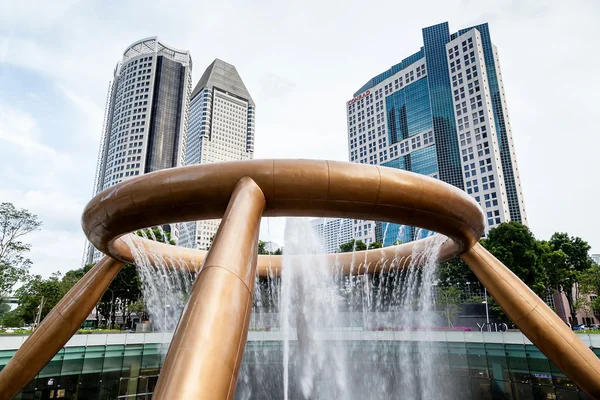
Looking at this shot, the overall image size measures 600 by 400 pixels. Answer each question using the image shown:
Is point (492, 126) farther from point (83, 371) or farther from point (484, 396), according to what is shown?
point (83, 371)

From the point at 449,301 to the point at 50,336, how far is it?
147ft

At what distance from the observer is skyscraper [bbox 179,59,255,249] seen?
17225 centimetres

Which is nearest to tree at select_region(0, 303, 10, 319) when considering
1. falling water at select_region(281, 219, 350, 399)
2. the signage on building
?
falling water at select_region(281, 219, 350, 399)

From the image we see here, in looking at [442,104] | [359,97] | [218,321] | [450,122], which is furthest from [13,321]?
[359,97]

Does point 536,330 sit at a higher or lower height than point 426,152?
lower

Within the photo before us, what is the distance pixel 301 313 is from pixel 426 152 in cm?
10000

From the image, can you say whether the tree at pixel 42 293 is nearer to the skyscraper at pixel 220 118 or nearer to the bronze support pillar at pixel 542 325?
the bronze support pillar at pixel 542 325

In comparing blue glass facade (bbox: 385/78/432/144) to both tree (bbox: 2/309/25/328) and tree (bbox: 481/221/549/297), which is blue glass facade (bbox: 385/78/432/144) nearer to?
tree (bbox: 481/221/549/297)

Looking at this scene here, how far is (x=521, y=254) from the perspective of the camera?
Result: 1689 inches

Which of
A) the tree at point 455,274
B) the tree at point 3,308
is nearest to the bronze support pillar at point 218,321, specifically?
the tree at point 455,274

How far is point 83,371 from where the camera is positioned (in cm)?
2253

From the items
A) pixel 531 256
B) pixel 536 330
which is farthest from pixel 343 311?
pixel 536 330

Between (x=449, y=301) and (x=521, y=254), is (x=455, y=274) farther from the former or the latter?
(x=521, y=254)

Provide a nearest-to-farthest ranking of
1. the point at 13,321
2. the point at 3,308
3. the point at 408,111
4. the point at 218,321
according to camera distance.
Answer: the point at 218,321 < the point at 13,321 < the point at 3,308 < the point at 408,111
